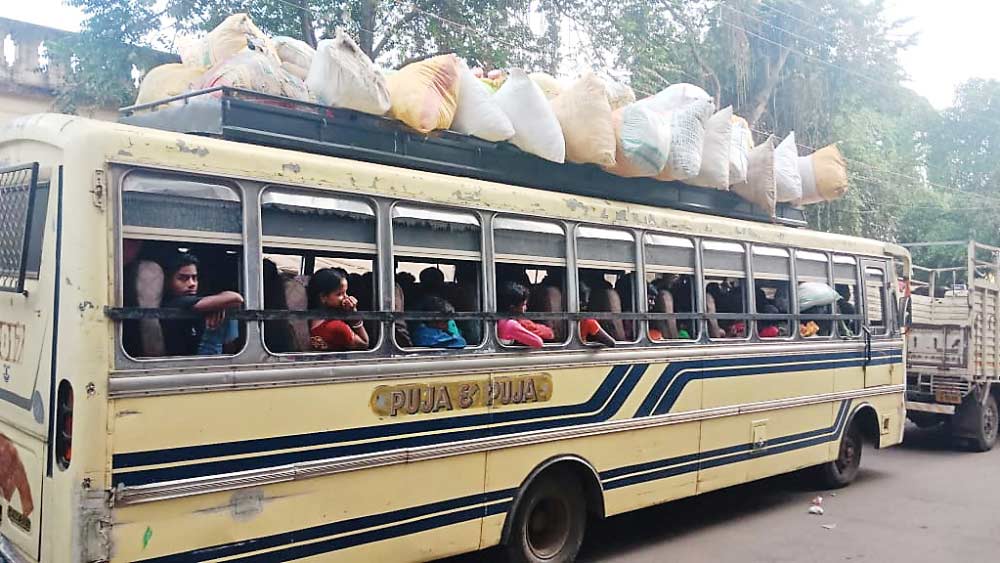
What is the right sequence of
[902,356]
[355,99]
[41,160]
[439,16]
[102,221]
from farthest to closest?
[439,16] → [902,356] → [355,99] → [41,160] → [102,221]

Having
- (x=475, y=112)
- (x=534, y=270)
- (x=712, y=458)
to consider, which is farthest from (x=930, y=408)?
(x=475, y=112)

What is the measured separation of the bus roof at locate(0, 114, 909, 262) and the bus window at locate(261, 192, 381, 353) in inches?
4.1

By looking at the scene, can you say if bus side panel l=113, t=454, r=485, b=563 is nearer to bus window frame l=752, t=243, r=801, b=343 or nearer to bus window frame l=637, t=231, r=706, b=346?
bus window frame l=637, t=231, r=706, b=346

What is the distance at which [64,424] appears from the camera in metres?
3.65

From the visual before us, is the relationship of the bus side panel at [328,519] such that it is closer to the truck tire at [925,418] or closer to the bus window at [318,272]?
the bus window at [318,272]

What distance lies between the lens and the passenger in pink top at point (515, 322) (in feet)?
17.5

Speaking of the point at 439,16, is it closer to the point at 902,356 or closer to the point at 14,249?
the point at 902,356

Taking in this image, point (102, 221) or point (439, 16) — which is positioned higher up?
point (439, 16)

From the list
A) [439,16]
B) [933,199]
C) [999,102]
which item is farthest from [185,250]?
[999,102]

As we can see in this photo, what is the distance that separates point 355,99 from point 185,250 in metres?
1.33

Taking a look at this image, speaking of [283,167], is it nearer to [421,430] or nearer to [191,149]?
[191,149]

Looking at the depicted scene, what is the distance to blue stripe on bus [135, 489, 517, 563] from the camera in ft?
12.9

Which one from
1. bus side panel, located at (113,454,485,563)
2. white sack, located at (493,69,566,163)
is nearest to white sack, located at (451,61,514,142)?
white sack, located at (493,69,566,163)

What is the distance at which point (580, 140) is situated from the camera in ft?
19.7
